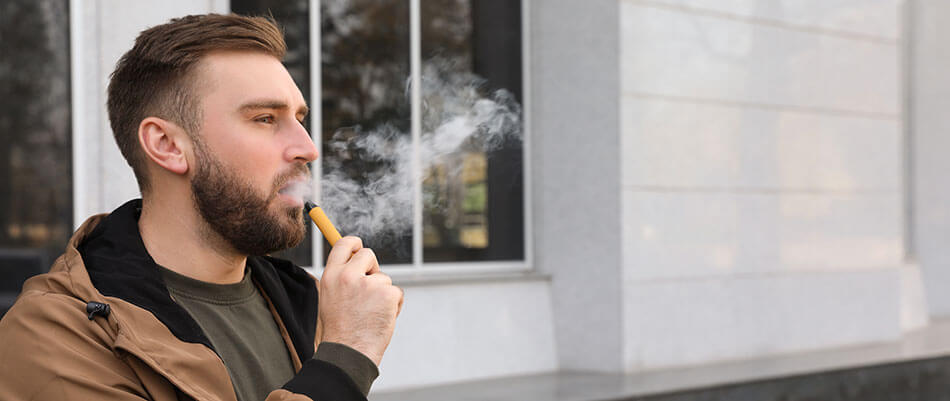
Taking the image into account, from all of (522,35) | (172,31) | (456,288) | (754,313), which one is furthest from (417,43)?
(172,31)

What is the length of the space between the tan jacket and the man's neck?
147mm

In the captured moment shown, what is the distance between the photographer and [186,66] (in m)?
1.94

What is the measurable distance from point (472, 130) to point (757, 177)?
2.21 metres

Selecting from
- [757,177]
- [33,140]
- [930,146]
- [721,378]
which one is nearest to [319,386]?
[33,140]

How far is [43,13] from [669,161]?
3825mm

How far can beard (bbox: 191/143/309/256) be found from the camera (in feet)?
6.39

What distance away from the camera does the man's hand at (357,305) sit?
1.81 meters

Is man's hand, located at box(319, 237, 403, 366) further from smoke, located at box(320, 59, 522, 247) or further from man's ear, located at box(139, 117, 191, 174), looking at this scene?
smoke, located at box(320, 59, 522, 247)

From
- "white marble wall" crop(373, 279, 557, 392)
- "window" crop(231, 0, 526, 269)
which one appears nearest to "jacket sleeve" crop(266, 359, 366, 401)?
"window" crop(231, 0, 526, 269)

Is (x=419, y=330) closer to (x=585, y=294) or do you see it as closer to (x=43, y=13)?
(x=585, y=294)

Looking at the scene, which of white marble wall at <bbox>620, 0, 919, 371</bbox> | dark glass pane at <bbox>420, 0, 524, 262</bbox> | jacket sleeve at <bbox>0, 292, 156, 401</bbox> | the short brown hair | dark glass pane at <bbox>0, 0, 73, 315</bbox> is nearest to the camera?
jacket sleeve at <bbox>0, 292, 156, 401</bbox>

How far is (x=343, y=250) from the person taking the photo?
1.89m

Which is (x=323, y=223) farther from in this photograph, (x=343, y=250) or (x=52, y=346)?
(x=52, y=346)

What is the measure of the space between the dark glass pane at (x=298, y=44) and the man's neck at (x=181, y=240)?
12.5 ft
